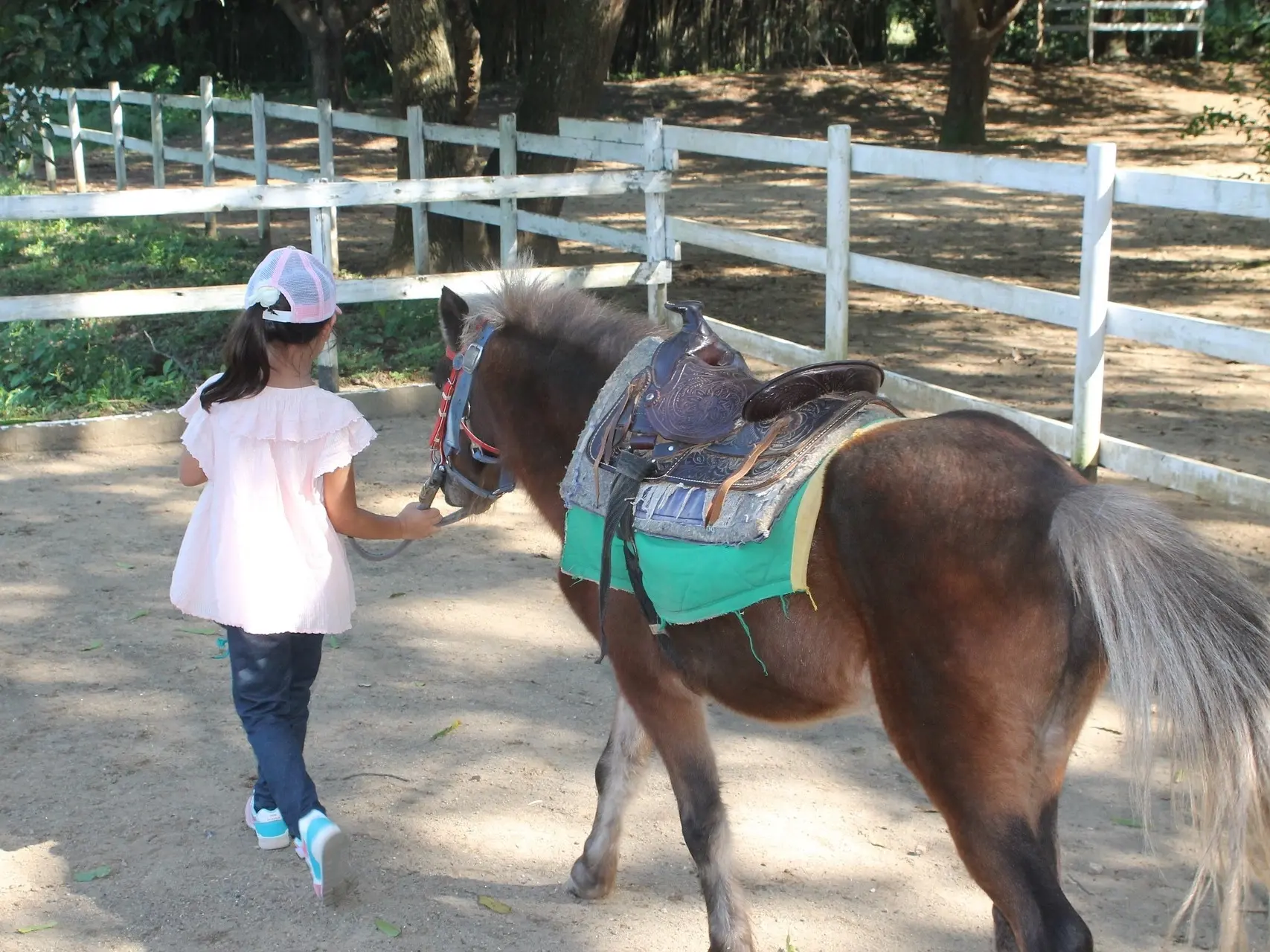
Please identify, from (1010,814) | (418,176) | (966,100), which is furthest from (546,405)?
(966,100)

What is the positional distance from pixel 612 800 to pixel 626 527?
0.94 metres

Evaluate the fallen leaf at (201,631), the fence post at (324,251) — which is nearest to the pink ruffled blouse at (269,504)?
the fallen leaf at (201,631)

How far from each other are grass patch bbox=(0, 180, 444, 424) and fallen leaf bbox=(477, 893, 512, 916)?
17.3 ft

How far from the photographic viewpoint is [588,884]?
11.2ft

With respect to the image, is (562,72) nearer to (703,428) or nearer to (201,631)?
(201,631)

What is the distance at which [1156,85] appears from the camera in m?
24.2

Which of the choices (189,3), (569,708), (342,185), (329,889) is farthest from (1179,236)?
(329,889)

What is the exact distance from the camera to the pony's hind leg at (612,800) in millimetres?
3418

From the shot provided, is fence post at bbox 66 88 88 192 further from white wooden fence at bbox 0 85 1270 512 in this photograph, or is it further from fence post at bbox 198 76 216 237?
white wooden fence at bbox 0 85 1270 512

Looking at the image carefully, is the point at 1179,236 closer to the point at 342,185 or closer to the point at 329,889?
the point at 342,185

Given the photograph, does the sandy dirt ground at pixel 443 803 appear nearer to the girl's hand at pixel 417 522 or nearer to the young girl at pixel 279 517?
the young girl at pixel 279 517

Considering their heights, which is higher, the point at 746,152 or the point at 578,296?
the point at 746,152

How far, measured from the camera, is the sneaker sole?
127 inches

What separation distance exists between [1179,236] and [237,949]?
12261 millimetres
